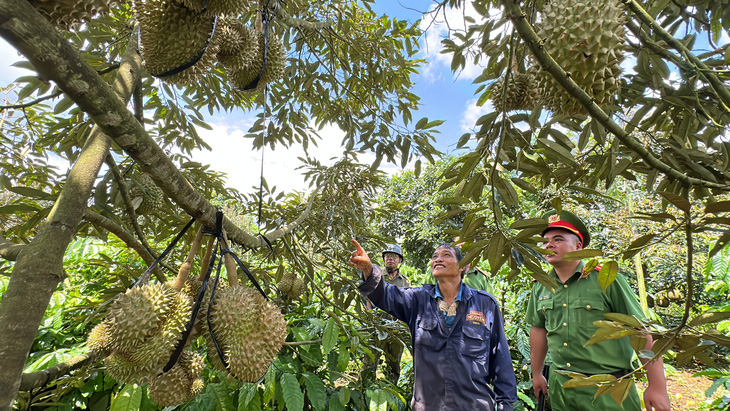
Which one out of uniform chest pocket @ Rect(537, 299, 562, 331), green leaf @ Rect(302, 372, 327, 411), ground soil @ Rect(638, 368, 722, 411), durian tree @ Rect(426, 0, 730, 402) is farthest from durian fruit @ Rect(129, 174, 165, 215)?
ground soil @ Rect(638, 368, 722, 411)

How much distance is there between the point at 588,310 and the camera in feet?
7.40

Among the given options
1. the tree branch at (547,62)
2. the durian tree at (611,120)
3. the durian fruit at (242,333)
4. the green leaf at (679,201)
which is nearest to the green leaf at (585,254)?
the durian tree at (611,120)

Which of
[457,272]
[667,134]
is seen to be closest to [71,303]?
[457,272]

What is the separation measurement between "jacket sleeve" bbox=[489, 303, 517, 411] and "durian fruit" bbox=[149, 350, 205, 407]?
2007 millimetres

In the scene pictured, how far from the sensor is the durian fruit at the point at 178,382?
3.32 ft

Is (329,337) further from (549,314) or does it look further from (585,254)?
(549,314)

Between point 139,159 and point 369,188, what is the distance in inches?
109

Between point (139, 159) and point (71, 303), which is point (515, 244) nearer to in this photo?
point (139, 159)

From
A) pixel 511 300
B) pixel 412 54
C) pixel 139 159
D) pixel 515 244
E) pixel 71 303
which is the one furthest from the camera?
pixel 511 300

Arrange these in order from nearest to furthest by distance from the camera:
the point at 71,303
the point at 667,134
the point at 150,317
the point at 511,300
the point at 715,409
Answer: the point at 150,317
the point at 667,134
the point at 71,303
the point at 715,409
the point at 511,300

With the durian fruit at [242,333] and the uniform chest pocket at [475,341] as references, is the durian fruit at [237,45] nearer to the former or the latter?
the durian fruit at [242,333]

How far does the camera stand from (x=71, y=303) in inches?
99.1

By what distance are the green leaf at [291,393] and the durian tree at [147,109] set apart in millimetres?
822

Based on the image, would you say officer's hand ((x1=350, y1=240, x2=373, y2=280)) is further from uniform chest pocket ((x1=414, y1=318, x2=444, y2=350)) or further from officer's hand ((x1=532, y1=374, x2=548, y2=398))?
officer's hand ((x1=532, y1=374, x2=548, y2=398))
